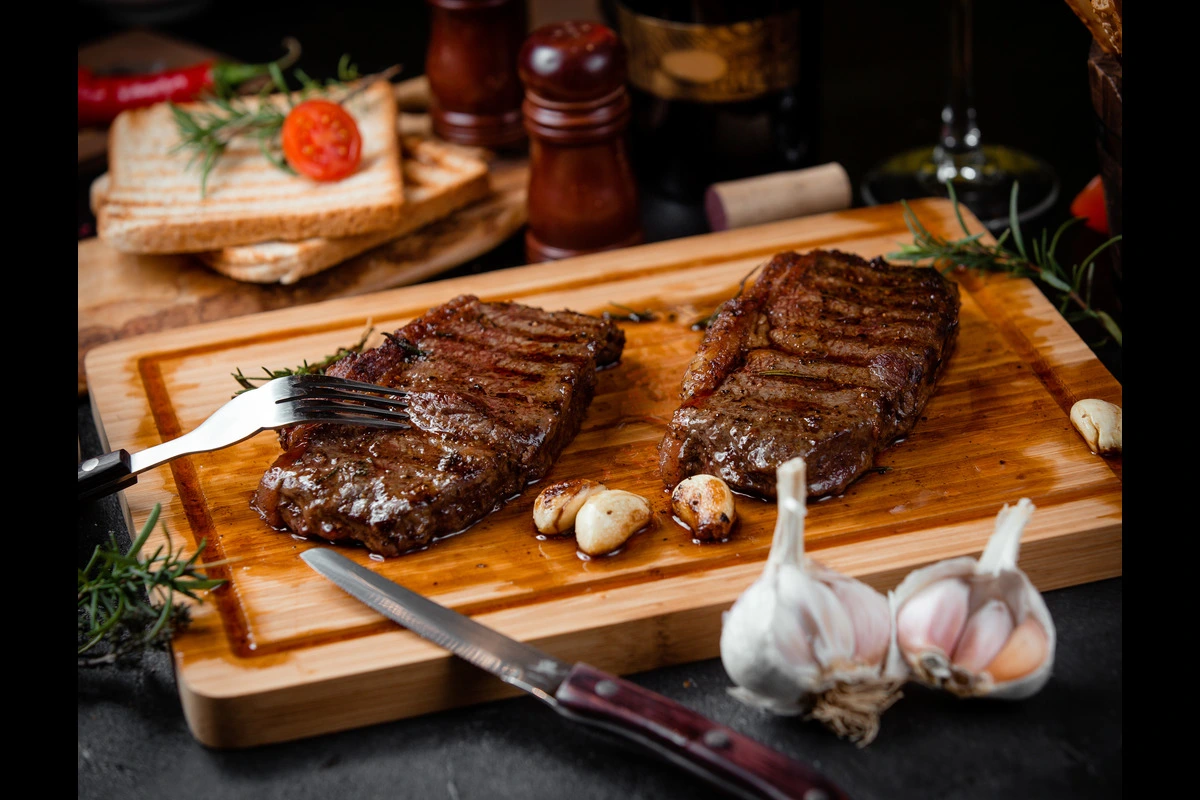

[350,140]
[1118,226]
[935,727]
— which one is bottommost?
[935,727]

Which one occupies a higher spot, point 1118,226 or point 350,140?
point 350,140

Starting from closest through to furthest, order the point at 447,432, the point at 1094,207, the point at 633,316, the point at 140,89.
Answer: the point at 447,432, the point at 633,316, the point at 1094,207, the point at 140,89

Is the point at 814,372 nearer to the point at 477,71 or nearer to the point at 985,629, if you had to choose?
the point at 985,629

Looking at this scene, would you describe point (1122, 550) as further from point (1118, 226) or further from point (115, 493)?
point (115, 493)

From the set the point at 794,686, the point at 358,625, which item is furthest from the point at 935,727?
the point at 358,625

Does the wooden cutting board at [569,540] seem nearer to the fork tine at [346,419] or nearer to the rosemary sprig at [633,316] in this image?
the rosemary sprig at [633,316]


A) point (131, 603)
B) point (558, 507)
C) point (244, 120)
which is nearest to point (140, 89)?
point (244, 120)

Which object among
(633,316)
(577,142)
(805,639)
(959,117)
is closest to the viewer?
(805,639)

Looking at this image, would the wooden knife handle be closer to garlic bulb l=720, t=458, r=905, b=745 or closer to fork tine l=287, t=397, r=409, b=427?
garlic bulb l=720, t=458, r=905, b=745

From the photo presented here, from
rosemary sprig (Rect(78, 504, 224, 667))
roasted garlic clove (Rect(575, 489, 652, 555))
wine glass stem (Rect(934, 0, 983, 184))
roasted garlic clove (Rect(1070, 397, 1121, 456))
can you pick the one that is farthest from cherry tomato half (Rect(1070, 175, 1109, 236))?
rosemary sprig (Rect(78, 504, 224, 667))
